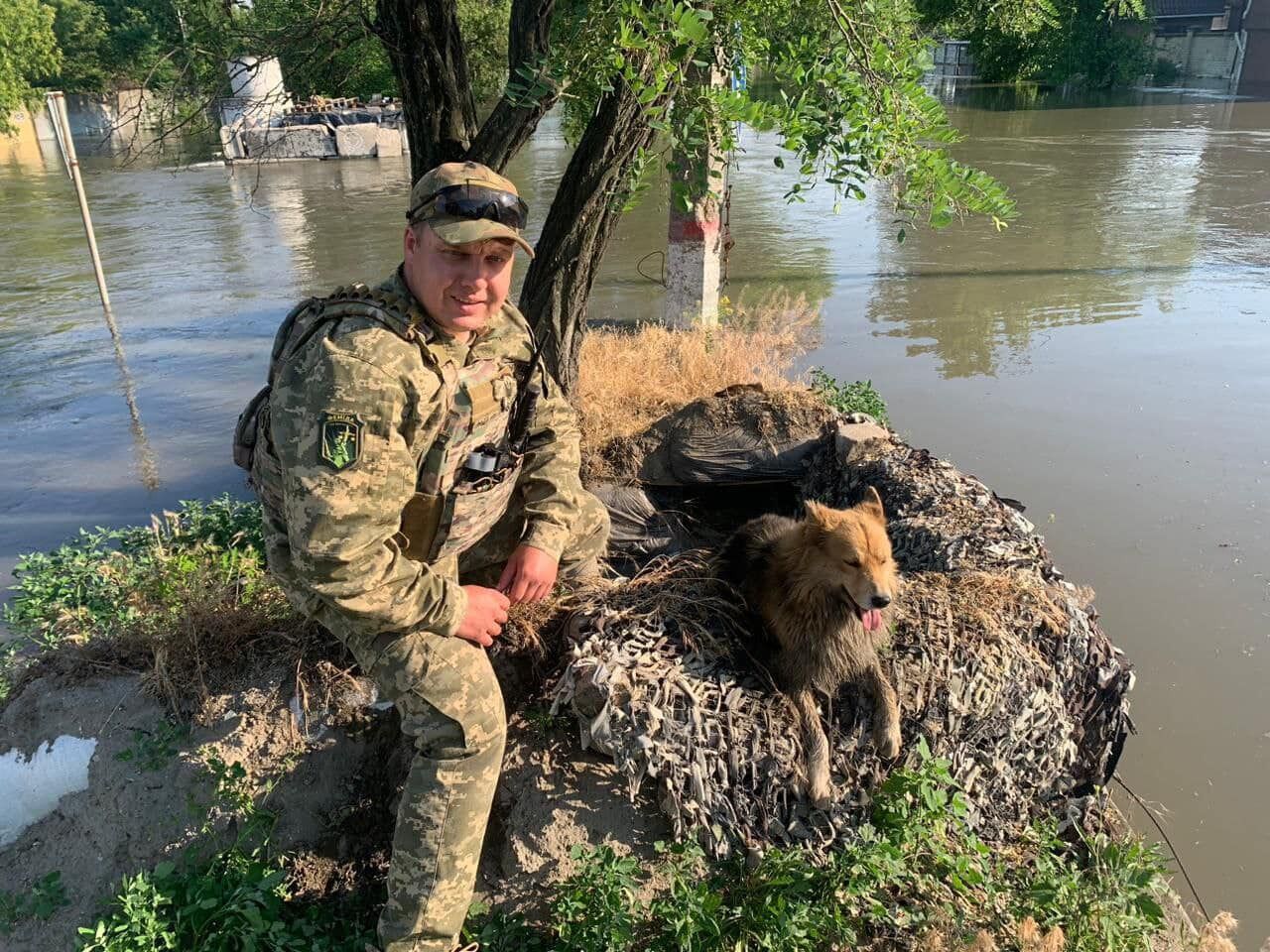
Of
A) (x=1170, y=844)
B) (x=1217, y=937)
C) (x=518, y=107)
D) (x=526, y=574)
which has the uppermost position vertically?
(x=518, y=107)

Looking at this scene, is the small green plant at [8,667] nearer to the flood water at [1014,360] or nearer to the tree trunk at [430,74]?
the flood water at [1014,360]

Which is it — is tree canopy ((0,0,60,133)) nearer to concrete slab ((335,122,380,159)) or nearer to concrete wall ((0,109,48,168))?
concrete wall ((0,109,48,168))

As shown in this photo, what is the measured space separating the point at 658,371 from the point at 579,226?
Answer: 2.43 meters

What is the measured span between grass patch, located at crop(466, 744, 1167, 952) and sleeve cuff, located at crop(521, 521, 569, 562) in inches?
44.0

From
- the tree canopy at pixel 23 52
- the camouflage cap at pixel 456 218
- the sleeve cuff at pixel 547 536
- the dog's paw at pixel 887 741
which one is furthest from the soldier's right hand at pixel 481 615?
the tree canopy at pixel 23 52

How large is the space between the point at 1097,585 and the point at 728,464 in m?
2.73

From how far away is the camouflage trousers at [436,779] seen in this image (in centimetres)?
252

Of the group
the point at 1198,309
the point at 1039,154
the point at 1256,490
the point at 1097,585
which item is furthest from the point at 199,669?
the point at 1039,154

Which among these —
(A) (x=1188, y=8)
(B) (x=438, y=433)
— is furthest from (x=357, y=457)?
(A) (x=1188, y=8)

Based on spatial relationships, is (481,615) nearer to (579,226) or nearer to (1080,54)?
(579,226)

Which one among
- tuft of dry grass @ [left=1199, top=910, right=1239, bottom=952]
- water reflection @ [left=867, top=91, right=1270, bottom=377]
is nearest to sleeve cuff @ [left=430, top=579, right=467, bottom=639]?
tuft of dry grass @ [left=1199, top=910, right=1239, bottom=952]

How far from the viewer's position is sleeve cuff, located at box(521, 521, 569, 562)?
3033 mm

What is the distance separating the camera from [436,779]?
8.39 ft

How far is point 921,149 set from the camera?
149 inches
